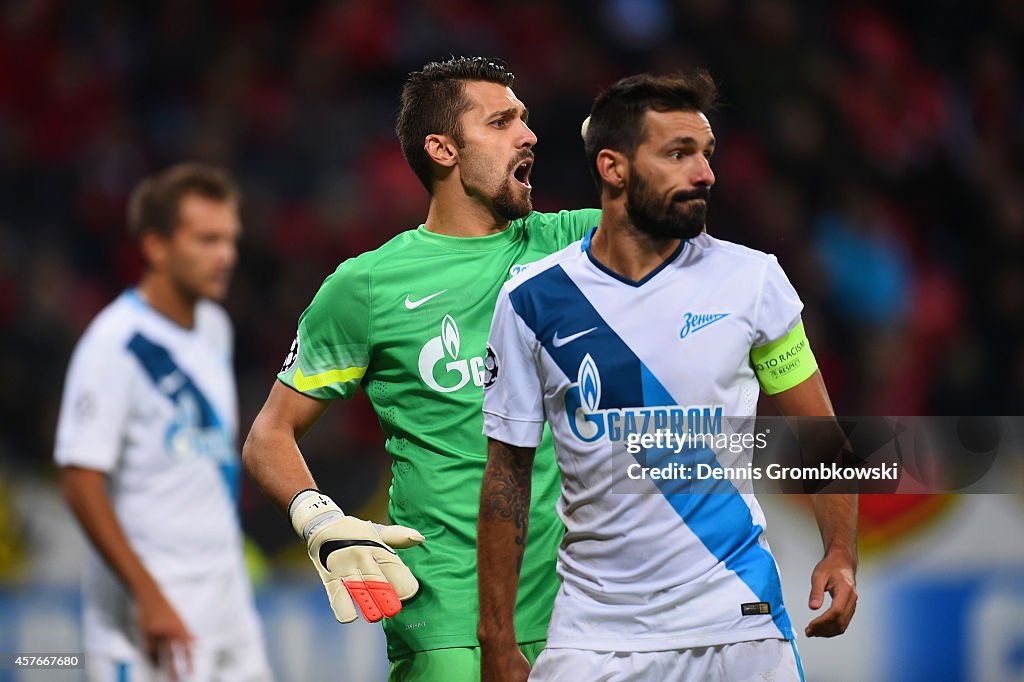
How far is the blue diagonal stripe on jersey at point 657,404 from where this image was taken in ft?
10.5

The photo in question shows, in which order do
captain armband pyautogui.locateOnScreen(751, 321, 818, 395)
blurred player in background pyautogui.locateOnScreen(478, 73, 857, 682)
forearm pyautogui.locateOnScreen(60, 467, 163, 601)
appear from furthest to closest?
forearm pyautogui.locateOnScreen(60, 467, 163, 601) < captain armband pyautogui.locateOnScreen(751, 321, 818, 395) < blurred player in background pyautogui.locateOnScreen(478, 73, 857, 682)

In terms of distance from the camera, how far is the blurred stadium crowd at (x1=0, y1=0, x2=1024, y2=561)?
7840 mm

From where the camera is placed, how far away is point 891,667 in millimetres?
6059

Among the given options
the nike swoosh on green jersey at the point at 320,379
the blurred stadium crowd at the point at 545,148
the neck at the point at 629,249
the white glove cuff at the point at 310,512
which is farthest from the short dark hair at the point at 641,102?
the blurred stadium crowd at the point at 545,148

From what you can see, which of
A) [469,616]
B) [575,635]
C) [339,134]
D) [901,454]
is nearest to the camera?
[575,635]

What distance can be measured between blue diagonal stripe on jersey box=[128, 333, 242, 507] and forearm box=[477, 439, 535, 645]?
2.61 m

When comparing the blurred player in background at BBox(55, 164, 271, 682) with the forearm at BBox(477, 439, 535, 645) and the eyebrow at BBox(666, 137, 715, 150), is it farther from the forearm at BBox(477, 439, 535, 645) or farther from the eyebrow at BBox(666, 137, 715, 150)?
the eyebrow at BBox(666, 137, 715, 150)

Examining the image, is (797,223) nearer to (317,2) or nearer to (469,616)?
(317,2)

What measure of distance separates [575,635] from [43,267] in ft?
20.6

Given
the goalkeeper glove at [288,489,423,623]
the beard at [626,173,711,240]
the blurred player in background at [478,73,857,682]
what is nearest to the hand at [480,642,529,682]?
the blurred player in background at [478,73,857,682]

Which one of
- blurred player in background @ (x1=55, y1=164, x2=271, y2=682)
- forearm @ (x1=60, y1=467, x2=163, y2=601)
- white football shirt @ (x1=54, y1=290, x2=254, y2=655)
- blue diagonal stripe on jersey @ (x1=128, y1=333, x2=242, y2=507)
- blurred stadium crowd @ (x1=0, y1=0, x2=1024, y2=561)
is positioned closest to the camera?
forearm @ (x1=60, y1=467, x2=163, y2=601)

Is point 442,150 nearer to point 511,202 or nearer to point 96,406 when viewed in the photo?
point 511,202

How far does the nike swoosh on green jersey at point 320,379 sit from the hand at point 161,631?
1707mm

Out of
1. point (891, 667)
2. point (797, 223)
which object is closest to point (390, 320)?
point (891, 667)
